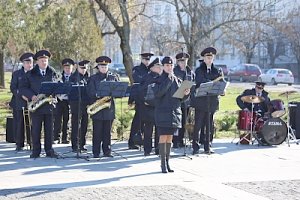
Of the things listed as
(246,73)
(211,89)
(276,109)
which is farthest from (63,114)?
(246,73)

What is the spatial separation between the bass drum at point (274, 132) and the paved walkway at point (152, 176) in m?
0.78

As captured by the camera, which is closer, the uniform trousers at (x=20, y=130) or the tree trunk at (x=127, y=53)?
the uniform trousers at (x=20, y=130)

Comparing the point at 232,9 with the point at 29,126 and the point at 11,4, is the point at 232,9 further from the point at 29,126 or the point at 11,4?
the point at 29,126

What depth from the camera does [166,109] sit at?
11.7 m

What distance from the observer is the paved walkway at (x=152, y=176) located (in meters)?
9.78

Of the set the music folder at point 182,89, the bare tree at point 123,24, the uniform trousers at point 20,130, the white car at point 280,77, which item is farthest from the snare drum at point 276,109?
the white car at point 280,77

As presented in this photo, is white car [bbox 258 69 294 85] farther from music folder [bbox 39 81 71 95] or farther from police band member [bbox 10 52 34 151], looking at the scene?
music folder [bbox 39 81 71 95]

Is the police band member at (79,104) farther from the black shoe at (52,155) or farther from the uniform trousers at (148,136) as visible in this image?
the uniform trousers at (148,136)

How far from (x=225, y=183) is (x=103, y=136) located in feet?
11.9

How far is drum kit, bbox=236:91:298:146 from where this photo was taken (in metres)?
15.6

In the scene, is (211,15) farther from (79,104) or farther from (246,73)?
(246,73)

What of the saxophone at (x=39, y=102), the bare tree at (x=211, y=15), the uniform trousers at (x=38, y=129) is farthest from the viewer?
the bare tree at (x=211, y=15)

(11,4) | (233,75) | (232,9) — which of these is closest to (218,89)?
(232,9)

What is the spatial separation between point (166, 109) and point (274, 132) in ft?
16.0
